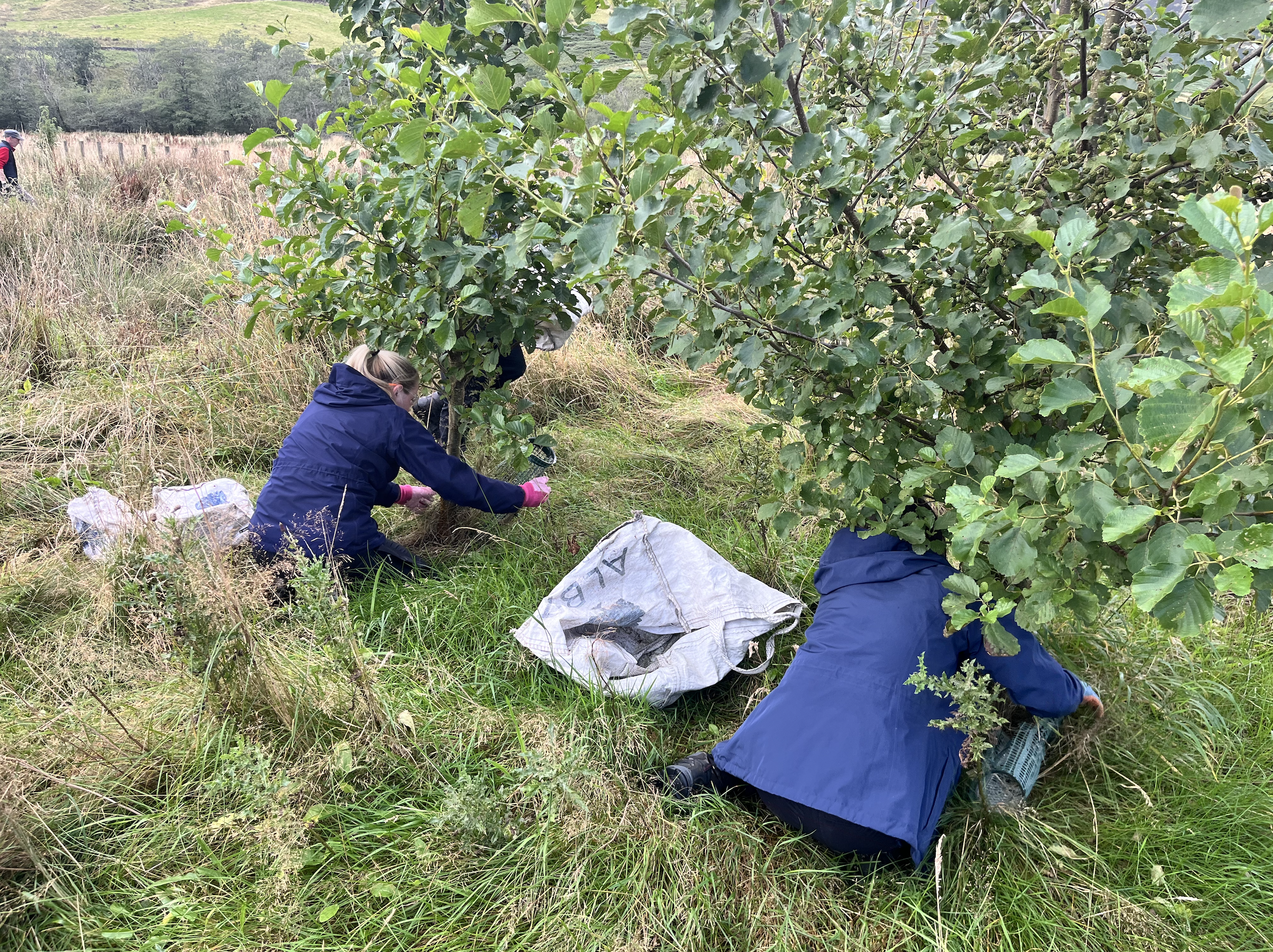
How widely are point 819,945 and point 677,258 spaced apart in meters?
1.58

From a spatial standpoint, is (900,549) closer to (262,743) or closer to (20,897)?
(262,743)

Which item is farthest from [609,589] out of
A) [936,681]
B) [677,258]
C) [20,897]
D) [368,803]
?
[20,897]

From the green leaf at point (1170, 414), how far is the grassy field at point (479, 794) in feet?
4.31

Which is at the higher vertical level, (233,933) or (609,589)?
(609,589)

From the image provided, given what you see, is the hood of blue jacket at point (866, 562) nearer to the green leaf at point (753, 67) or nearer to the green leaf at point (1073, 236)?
the green leaf at point (1073, 236)

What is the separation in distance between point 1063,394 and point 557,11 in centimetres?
96

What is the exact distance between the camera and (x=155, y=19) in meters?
59.6

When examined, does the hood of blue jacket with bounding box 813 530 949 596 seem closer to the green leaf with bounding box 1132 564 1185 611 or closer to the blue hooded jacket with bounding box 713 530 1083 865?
the blue hooded jacket with bounding box 713 530 1083 865

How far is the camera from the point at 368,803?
6.67ft

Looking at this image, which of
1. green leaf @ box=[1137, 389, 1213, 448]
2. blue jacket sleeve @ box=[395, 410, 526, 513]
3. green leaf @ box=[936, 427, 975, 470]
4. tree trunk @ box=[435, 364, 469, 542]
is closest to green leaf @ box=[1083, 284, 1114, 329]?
green leaf @ box=[1137, 389, 1213, 448]

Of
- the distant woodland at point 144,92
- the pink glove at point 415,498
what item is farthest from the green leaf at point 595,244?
the distant woodland at point 144,92

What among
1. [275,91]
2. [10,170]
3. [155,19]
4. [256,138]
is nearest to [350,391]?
[256,138]

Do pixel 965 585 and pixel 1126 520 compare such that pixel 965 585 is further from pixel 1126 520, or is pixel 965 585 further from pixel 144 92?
pixel 144 92

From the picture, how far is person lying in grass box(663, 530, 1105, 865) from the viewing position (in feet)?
5.97
